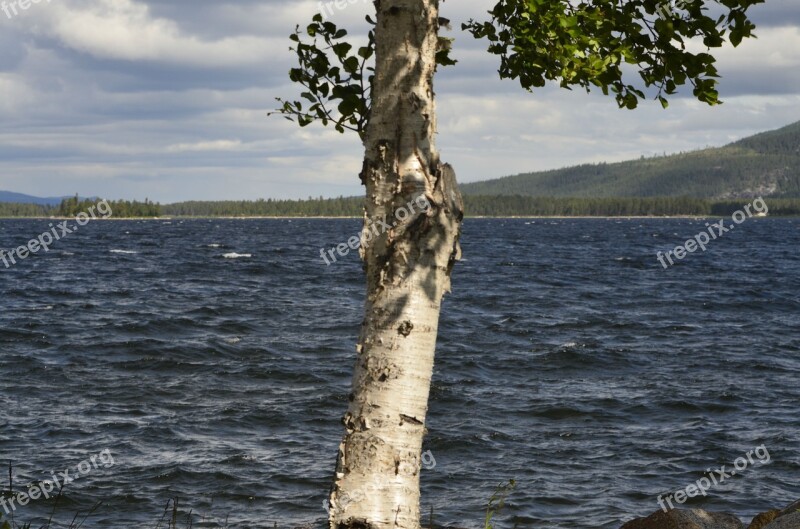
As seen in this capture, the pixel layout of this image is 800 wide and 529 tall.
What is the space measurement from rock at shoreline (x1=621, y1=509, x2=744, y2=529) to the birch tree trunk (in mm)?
6197

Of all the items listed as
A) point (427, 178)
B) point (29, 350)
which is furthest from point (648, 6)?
point (29, 350)

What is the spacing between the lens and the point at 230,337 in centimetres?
3503

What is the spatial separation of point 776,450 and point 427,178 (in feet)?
53.7

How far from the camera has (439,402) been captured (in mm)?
23844

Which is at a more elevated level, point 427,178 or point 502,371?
point 427,178

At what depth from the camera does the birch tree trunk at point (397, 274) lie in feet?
17.8

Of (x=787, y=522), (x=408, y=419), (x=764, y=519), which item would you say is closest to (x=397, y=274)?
(x=408, y=419)

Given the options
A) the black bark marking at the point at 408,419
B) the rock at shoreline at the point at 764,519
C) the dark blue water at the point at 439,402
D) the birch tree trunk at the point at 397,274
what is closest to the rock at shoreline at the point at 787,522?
the rock at shoreline at the point at 764,519

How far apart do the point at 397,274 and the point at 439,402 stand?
18760 millimetres

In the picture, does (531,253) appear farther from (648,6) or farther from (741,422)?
(648,6)

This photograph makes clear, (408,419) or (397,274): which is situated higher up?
(397,274)

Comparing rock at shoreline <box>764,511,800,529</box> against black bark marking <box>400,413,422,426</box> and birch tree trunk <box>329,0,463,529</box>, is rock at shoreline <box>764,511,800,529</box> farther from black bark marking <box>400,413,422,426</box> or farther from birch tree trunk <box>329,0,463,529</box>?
black bark marking <box>400,413,422,426</box>

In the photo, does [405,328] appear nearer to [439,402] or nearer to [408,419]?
[408,419]

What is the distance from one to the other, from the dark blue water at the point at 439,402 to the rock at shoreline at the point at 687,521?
2.78m
